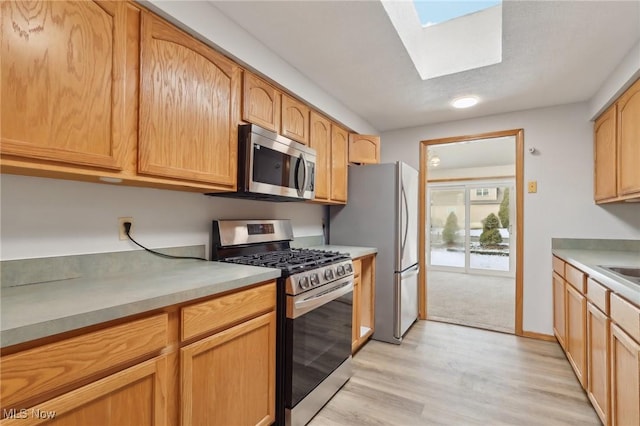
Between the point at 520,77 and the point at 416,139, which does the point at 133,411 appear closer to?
the point at 520,77

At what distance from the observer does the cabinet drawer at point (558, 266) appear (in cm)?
250

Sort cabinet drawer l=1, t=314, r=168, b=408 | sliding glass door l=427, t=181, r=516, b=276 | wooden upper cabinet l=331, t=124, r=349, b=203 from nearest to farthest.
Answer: cabinet drawer l=1, t=314, r=168, b=408, wooden upper cabinet l=331, t=124, r=349, b=203, sliding glass door l=427, t=181, r=516, b=276

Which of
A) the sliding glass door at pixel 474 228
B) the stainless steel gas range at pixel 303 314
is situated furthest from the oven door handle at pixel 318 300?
the sliding glass door at pixel 474 228

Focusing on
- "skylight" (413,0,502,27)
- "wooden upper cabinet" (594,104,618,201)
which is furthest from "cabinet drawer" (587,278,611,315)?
"skylight" (413,0,502,27)

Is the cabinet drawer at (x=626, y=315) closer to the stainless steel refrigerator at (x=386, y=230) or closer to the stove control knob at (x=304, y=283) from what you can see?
the stove control knob at (x=304, y=283)

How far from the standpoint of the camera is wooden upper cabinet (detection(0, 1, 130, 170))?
38.5 inches

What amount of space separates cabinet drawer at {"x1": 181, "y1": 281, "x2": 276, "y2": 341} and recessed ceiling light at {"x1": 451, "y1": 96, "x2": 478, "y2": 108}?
7.77 feet

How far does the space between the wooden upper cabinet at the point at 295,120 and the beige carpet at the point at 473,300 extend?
8.50 ft

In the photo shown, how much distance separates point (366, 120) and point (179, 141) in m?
Answer: 2.39

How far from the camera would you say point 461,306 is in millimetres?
4027

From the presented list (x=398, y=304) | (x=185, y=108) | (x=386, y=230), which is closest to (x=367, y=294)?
(x=398, y=304)

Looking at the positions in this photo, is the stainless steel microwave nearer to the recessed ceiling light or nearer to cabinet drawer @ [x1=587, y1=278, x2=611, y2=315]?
the recessed ceiling light

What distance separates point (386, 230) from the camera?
2.91 m

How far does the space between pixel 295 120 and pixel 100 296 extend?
1741mm
